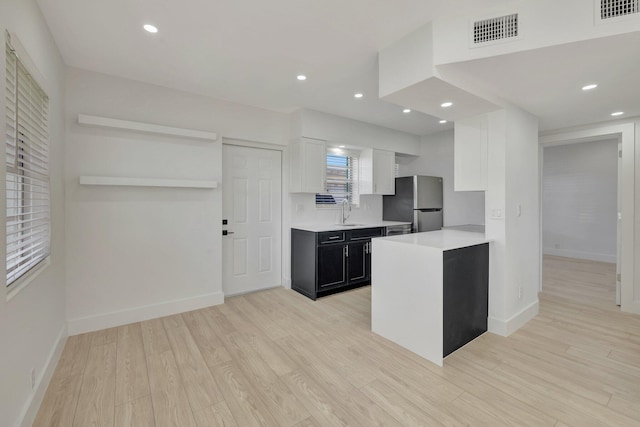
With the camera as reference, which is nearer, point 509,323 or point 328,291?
point 509,323

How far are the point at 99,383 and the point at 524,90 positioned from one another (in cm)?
420

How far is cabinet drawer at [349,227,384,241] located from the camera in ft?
13.8

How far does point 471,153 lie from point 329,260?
7.13 feet

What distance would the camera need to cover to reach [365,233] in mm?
4359

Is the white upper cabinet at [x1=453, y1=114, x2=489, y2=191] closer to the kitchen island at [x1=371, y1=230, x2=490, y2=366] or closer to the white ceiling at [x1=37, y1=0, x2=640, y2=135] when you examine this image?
the white ceiling at [x1=37, y1=0, x2=640, y2=135]

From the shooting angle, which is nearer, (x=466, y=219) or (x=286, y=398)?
(x=286, y=398)

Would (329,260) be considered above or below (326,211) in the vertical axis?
below

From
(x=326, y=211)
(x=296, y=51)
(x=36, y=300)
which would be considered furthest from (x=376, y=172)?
(x=36, y=300)

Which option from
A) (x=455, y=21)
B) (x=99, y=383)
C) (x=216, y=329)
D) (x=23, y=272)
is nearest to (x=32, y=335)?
(x=23, y=272)

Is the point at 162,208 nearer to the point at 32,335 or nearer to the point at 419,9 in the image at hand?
the point at 32,335

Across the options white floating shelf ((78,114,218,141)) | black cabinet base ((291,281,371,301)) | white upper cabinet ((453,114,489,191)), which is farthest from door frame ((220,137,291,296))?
white upper cabinet ((453,114,489,191))

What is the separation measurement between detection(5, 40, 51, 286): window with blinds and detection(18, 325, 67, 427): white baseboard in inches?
30.0

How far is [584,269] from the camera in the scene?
5316 mm

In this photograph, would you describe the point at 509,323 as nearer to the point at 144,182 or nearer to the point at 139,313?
the point at 139,313
